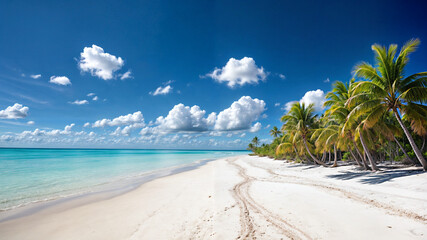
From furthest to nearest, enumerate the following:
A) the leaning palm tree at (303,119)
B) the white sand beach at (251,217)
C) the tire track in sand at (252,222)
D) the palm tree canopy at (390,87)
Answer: the leaning palm tree at (303,119), the palm tree canopy at (390,87), the white sand beach at (251,217), the tire track in sand at (252,222)

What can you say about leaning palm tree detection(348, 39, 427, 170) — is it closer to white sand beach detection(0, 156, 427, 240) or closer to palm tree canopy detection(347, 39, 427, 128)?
palm tree canopy detection(347, 39, 427, 128)

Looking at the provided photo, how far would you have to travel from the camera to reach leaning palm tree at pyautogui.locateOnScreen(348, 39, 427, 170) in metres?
8.61

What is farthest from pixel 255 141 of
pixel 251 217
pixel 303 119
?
pixel 251 217

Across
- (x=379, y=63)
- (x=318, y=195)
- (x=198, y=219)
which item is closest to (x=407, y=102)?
(x=379, y=63)

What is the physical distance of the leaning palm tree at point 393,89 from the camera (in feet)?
28.2

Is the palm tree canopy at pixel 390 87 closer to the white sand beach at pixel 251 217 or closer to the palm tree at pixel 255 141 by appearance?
the white sand beach at pixel 251 217

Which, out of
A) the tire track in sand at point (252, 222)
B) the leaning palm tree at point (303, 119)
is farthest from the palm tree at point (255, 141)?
the tire track in sand at point (252, 222)

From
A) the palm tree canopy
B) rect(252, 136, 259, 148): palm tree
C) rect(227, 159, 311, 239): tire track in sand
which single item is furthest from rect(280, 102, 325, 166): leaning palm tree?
rect(252, 136, 259, 148): palm tree

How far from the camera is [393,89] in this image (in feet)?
29.6

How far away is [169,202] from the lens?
7289 millimetres

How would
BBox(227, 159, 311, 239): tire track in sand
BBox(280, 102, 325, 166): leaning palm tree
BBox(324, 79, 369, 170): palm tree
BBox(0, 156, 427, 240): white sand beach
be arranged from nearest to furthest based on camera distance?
BBox(227, 159, 311, 239): tire track in sand < BBox(0, 156, 427, 240): white sand beach < BBox(324, 79, 369, 170): palm tree < BBox(280, 102, 325, 166): leaning palm tree

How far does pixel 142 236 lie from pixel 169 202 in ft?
9.39

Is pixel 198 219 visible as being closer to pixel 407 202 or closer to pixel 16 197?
pixel 407 202

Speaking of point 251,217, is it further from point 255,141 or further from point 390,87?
point 255,141
